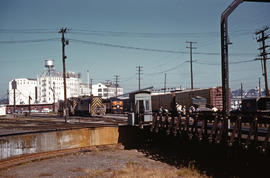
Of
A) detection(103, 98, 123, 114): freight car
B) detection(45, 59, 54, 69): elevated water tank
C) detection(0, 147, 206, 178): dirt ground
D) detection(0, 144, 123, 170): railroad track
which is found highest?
detection(45, 59, 54, 69): elevated water tank

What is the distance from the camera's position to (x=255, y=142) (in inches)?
398

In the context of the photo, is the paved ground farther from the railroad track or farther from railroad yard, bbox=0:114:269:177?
the railroad track

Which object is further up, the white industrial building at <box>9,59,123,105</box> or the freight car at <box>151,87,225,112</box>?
the white industrial building at <box>9,59,123,105</box>

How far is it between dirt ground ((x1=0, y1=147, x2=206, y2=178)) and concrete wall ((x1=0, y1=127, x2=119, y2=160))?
0.97 meters

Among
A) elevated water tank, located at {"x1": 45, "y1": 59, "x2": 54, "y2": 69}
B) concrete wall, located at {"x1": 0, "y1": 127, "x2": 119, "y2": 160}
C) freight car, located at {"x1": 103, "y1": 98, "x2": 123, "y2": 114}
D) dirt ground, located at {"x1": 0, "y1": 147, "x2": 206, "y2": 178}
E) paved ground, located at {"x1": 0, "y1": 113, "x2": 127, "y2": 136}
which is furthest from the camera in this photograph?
elevated water tank, located at {"x1": 45, "y1": 59, "x2": 54, "y2": 69}

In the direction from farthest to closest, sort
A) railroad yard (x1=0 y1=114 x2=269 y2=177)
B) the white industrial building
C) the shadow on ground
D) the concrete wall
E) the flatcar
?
the white industrial building → the flatcar → the concrete wall → railroad yard (x1=0 y1=114 x2=269 y2=177) → the shadow on ground

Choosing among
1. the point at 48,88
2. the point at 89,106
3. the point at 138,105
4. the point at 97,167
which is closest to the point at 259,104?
the point at 138,105

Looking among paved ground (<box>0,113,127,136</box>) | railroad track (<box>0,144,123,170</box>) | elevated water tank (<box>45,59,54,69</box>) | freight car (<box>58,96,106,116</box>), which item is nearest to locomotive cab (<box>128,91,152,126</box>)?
paved ground (<box>0,113,127,136</box>)

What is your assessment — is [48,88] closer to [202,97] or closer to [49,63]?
[49,63]

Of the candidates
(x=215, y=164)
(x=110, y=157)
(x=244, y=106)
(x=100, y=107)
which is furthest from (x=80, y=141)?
(x=100, y=107)

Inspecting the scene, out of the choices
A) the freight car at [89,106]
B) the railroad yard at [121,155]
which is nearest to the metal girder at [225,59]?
the railroad yard at [121,155]

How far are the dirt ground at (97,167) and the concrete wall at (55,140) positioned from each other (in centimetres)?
97

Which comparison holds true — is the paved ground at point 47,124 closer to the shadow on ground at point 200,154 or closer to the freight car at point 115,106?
the shadow on ground at point 200,154

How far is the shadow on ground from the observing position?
35.8 feet
